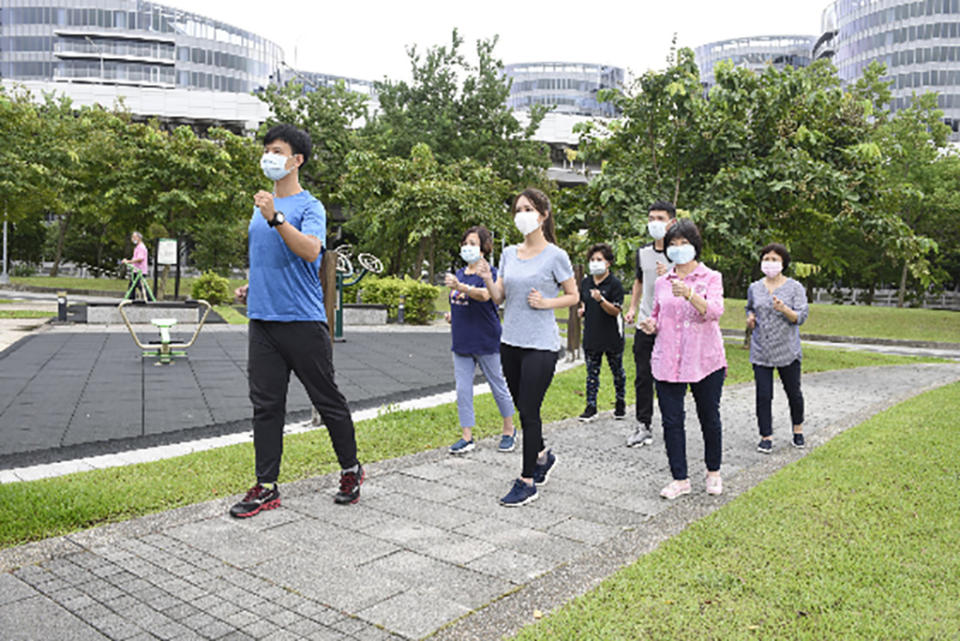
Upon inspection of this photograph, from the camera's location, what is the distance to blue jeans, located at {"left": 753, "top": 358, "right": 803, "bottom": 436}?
21.9 feet

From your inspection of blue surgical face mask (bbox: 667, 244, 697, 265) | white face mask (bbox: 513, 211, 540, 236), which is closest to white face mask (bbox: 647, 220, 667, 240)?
blue surgical face mask (bbox: 667, 244, 697, 265)

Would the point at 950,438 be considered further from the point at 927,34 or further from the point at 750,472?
the point at 927,34

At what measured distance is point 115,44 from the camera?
84750 mm

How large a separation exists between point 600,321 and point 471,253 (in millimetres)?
2598

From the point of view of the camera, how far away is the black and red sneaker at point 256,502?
4.35 m

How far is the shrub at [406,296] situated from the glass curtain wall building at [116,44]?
225 ft

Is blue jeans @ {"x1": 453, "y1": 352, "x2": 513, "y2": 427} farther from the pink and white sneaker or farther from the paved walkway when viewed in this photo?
the pink and white sneaker

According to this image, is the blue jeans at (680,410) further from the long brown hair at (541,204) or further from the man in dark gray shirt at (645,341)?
the man in dark gray shirt at (645,341)

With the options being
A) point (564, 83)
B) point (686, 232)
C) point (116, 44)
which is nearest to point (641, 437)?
point (686, 232)

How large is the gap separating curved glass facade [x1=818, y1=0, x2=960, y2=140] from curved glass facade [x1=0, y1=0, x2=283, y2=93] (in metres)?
70.3

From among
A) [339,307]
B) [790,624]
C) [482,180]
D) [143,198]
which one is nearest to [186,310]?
[339,307]

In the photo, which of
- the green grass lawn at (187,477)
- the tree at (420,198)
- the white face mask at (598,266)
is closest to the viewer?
the green grass lawn at (187,477)

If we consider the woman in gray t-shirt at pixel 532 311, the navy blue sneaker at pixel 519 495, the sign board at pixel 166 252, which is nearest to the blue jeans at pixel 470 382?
the woman in gray t-shirt at pixel 532 311

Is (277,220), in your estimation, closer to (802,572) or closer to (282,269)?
(282,269)
